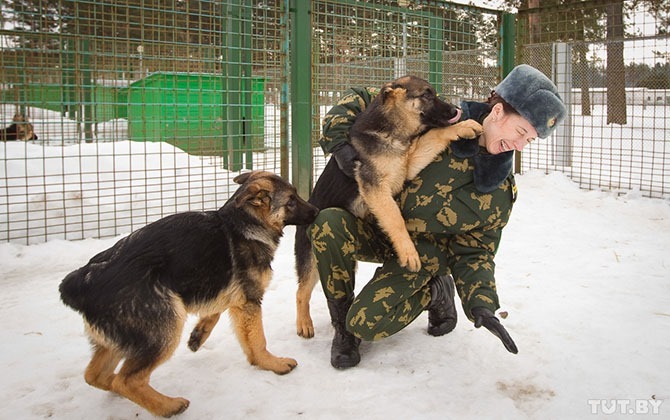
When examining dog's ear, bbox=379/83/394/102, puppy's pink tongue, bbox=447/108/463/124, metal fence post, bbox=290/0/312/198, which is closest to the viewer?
puppy's pink tongue, bbox=447/108/463/124

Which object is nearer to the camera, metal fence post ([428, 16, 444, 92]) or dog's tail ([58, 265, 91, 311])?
dog's tail ([58, 265, 91, 311])

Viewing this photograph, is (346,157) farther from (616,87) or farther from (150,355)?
(616,87)

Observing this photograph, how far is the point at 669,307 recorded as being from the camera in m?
3.62

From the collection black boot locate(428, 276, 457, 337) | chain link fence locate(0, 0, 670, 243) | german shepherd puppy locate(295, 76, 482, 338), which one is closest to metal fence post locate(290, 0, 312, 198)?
chain link fence locate(0, 0, 670, 243)

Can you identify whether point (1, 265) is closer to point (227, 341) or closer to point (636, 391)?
point (227, 341)

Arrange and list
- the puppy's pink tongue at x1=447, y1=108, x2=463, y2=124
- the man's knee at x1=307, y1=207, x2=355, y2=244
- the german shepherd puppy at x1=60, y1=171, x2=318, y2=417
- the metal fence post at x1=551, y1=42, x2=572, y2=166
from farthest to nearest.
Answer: the metal fence post at x1=551, y1=42, x2=572, y2=166, the puppy's pink tongue at x1=447, y1=108, x2=463, y2=124, the man's knee at x1=307, y1=207, x2=355, y2=244, the german shepherd puppy at x1=60, y1=171, x2=318, y2=417

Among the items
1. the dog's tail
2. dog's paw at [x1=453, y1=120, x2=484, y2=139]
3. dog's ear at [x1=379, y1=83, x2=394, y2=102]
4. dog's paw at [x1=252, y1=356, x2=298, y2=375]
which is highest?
dog's ear at [x1=379, y1=83, x2=394, y2=102]

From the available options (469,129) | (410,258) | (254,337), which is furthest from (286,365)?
(469,129)

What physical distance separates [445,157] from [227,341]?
5.55 feet

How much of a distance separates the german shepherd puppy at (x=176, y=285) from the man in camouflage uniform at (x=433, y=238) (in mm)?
337

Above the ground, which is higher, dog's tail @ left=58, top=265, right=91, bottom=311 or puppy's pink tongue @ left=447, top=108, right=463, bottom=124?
puppy's pink tongue @ left=447, top=108, right=463, bottom=124

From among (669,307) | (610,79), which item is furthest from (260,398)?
(610,79)

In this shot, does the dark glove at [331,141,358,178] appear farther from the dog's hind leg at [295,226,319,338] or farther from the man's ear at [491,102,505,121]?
the man's ear at [491,102,505,121]

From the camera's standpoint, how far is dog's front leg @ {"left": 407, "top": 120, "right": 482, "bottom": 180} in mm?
3021
